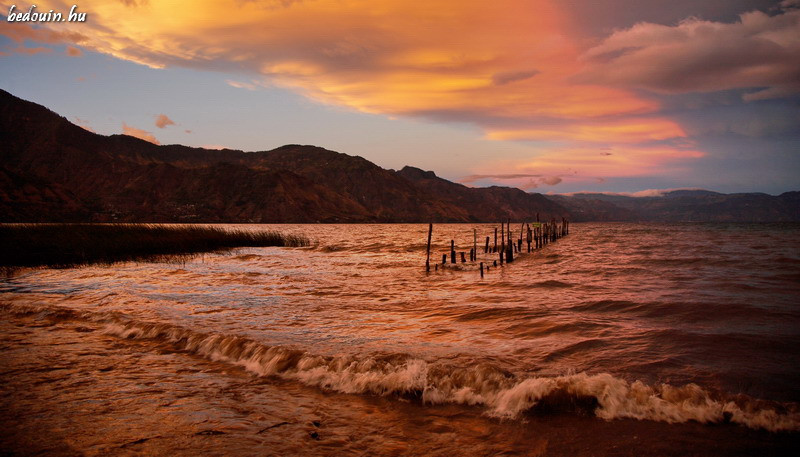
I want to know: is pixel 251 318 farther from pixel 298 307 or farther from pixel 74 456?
pixel 74 456

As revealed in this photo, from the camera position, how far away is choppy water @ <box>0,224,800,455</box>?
4621 mm

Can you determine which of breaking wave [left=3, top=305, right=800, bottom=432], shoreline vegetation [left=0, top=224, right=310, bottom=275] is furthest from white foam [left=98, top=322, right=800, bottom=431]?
shoreline vegetation [left=0, top=224, right=310, bottom=275]

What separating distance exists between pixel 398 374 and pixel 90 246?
2608cm

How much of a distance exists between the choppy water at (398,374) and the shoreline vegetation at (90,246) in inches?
393

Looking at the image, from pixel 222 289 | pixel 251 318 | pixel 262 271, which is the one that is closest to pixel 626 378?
pixel 251 318

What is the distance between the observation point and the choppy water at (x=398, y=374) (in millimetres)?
4621

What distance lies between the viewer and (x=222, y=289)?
1577cm

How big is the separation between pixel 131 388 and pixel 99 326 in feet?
16.7

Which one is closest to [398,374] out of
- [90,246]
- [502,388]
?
[502,388]

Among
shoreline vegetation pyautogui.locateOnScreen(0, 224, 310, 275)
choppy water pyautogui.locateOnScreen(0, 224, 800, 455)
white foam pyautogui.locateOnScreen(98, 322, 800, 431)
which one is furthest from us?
shoreline vegetation pyautogui.locateOnScreen(0, 224, 310, 275)

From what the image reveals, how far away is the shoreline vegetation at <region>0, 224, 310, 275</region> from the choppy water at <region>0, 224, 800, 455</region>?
998 centimetres

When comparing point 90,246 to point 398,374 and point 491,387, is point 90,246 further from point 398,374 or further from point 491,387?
point 491,387

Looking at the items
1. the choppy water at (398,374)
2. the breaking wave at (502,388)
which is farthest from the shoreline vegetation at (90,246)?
the breaking wave at (502,388)

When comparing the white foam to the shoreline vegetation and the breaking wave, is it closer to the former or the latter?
the breaking wave
